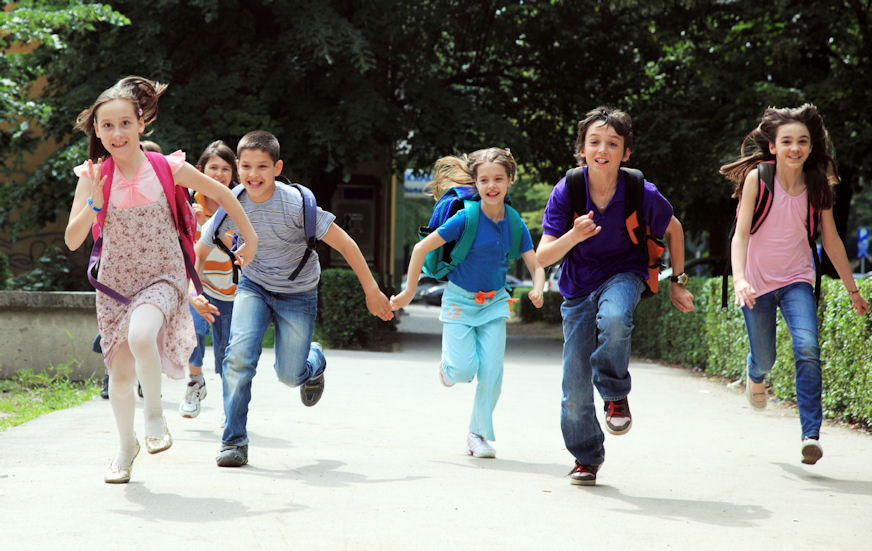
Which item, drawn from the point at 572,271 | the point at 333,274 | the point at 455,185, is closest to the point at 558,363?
the point at 333,274

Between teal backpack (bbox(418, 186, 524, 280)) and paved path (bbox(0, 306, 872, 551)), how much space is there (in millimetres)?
1177

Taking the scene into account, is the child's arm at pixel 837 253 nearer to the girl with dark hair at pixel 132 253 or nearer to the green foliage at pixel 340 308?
the girl with dark hair at pixel 132 253

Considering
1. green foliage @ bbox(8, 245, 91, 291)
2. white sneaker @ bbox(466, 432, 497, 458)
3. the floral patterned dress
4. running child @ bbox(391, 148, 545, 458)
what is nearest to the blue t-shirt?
running child @ bbox(391, 148, 545, 458)

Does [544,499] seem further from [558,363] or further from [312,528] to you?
[558,363]

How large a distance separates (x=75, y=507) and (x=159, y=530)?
0.58 meters

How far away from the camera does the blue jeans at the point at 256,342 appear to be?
562 cm

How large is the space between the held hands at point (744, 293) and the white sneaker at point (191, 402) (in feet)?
12.0

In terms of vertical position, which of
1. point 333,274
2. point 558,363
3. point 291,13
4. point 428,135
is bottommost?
point 558,363

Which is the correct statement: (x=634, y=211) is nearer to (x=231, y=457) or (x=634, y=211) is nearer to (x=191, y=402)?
(x=231, y=457)

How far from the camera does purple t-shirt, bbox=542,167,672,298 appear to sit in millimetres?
5254

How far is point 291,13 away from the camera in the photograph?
52.9 ft

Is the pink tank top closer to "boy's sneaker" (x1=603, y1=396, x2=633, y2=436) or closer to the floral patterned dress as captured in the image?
"boy's sneaker" (x1=603, y1=396, x2=633, y2=436)

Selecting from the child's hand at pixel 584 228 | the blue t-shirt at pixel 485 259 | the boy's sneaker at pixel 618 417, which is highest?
the child's hand at pixel 584 228

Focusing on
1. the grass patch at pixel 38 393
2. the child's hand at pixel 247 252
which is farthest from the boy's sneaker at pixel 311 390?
the grass patch at pixel 38 393
